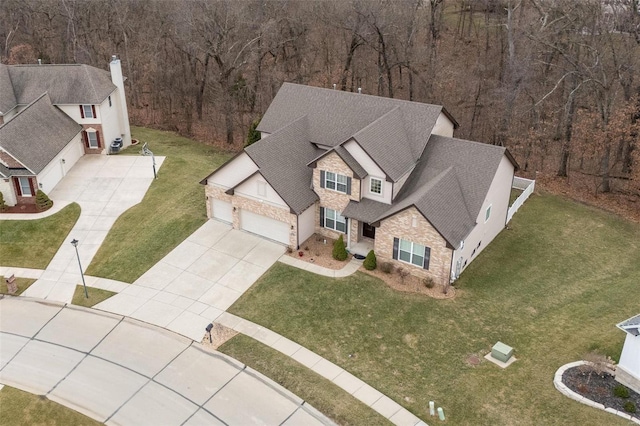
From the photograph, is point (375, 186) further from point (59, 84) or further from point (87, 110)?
point (59, 84)

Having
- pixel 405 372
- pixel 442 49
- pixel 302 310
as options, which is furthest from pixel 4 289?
pixel 442 49

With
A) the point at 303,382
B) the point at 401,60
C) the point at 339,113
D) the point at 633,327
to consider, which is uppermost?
the point at 401,60

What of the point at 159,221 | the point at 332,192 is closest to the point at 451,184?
the point at 332,192

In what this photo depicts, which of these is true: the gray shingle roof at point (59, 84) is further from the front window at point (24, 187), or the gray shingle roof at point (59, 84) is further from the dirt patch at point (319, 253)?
the dirt patch at point (319, 253)

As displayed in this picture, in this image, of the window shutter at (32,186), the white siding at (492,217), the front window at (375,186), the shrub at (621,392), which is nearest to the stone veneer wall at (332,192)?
the front window at (375,186)

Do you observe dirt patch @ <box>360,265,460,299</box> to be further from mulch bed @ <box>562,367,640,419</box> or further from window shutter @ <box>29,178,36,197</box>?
window shutter @ <box>29,178,36,197</box>
